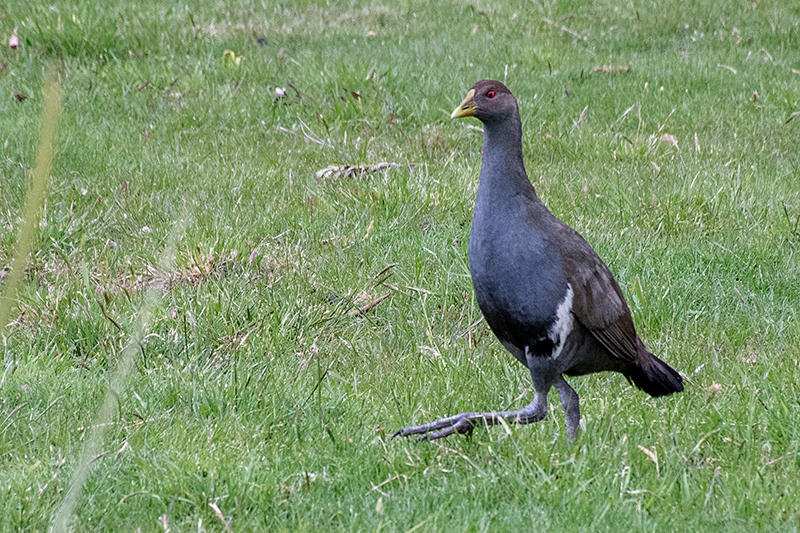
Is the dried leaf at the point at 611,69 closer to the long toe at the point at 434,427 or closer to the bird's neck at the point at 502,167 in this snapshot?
the bird's neck at the point at 502,167

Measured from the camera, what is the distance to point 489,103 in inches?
136

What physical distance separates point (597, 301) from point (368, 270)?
172 centimetres

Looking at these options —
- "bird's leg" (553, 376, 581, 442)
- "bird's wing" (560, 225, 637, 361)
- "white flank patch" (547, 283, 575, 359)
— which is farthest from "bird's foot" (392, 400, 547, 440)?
"bird's wing" (560, 225, 637, 361)

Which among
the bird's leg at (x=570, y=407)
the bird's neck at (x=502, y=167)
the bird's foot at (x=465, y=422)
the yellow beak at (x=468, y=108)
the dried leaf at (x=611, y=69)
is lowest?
the bird's leg at (x=570, y=407)

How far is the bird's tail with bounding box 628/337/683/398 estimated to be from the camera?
3.48 metres

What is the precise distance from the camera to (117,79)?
25.0ft

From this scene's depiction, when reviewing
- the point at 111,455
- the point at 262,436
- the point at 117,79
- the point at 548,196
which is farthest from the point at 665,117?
the point at 111,455

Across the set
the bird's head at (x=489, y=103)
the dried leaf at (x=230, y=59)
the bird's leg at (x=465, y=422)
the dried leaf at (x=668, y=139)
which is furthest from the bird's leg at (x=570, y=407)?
the dried leaf at (x=230, y=59)

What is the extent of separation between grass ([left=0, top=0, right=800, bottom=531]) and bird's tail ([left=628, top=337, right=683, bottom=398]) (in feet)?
0.26

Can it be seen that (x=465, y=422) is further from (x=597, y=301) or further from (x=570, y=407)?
(x=597, y=301)

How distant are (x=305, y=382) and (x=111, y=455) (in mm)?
885

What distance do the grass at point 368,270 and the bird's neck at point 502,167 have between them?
2.84 feet

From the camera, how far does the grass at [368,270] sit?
2.81 metres

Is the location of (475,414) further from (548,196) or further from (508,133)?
(548,196)
